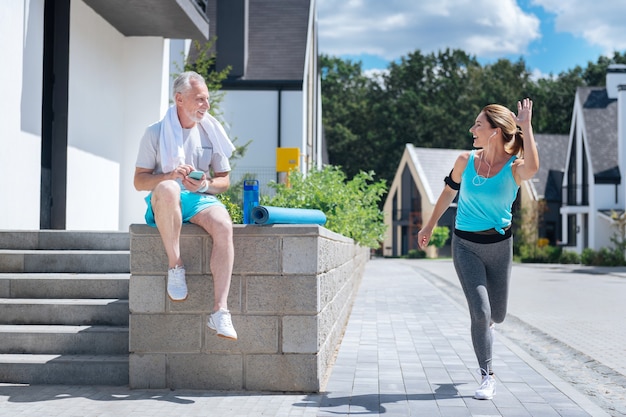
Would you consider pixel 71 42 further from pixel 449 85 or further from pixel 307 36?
pixel 449 85

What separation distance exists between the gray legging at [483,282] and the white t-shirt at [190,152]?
1.88m

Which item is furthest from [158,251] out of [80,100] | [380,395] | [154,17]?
[154,17]

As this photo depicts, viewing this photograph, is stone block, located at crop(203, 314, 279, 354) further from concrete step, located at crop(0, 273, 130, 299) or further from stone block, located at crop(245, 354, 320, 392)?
concrete step, located at crop(0, 273, 130, 299)

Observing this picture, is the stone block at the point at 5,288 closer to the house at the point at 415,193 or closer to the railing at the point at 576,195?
the railing at the point at 576,195

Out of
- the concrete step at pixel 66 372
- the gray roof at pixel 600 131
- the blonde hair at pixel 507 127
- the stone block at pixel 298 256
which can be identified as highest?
the gray roof at pixel 600 131

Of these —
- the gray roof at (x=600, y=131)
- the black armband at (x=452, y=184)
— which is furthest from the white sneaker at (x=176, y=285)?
the gray roof at (x=600, y=131)

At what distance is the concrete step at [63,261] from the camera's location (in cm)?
789

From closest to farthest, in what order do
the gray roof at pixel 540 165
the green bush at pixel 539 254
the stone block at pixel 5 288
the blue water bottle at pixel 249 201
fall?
the blue water bottle at pixel 249 201 → the stone block at pixel 5 288 → the green bush at pixel 539 254 → the gray roof at pixel 540 165

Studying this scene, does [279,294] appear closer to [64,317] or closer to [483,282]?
[483,282]

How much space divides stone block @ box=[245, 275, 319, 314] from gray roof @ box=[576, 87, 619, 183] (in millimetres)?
43261

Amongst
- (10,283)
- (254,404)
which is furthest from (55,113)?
(254,404)

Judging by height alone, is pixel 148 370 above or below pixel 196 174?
below

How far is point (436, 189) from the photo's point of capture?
60.1 m

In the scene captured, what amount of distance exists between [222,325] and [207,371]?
590 millimetres
